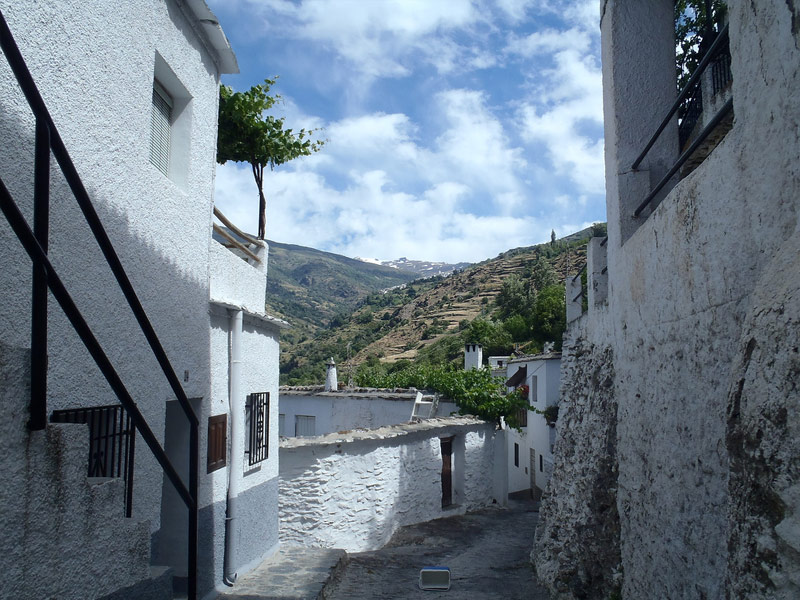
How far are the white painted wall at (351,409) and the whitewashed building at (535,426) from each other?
3153mm

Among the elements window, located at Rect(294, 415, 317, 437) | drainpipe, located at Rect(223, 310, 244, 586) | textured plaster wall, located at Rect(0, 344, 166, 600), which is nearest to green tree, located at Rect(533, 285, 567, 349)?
window, located at Rect(294, 415, 317, 437)

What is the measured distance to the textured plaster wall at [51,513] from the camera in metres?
2.18

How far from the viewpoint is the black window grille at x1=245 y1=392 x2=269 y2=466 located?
8.10 m

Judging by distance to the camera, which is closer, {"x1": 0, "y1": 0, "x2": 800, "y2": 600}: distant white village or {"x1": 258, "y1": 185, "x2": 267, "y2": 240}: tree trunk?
{"x1": 0, "y1": 0, "x2": 800, "y2": 600}: distant white village

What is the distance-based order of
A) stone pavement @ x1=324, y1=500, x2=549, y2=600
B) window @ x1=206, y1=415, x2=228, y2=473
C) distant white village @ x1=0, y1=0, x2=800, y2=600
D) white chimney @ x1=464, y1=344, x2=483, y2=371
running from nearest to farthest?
distant white village @ x1=0, y1=0, x2=800, y2=600, window @ x1=206, y1=415, x2=228, y2=473, stone pavement @ x1=324, y1=500, x2=549, y2=600, white chimney @ x1=464, y1=344, x2=483, y2=371

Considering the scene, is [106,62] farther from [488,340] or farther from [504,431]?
[488,340]

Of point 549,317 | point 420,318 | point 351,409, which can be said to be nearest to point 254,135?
point 351,409

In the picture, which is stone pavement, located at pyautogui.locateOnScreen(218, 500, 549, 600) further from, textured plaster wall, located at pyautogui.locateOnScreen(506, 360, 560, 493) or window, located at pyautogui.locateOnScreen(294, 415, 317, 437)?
window, located at pyautogui.locateOnScreen(294, 415, 317, 437)

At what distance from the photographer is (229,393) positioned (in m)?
7.43

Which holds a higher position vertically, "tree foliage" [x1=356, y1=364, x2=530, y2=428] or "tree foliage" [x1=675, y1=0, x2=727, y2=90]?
"tree foliage" [x1=675, y1=0, x2=727, y2=90]

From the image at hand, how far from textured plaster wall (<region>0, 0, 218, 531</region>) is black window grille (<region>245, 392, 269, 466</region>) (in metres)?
1.49

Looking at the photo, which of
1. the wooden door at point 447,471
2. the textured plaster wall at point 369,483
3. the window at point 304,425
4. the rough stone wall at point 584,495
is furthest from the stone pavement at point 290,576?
the window at point 304,425

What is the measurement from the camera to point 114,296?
4.89 m

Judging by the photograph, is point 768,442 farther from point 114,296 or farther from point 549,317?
point 549,317
